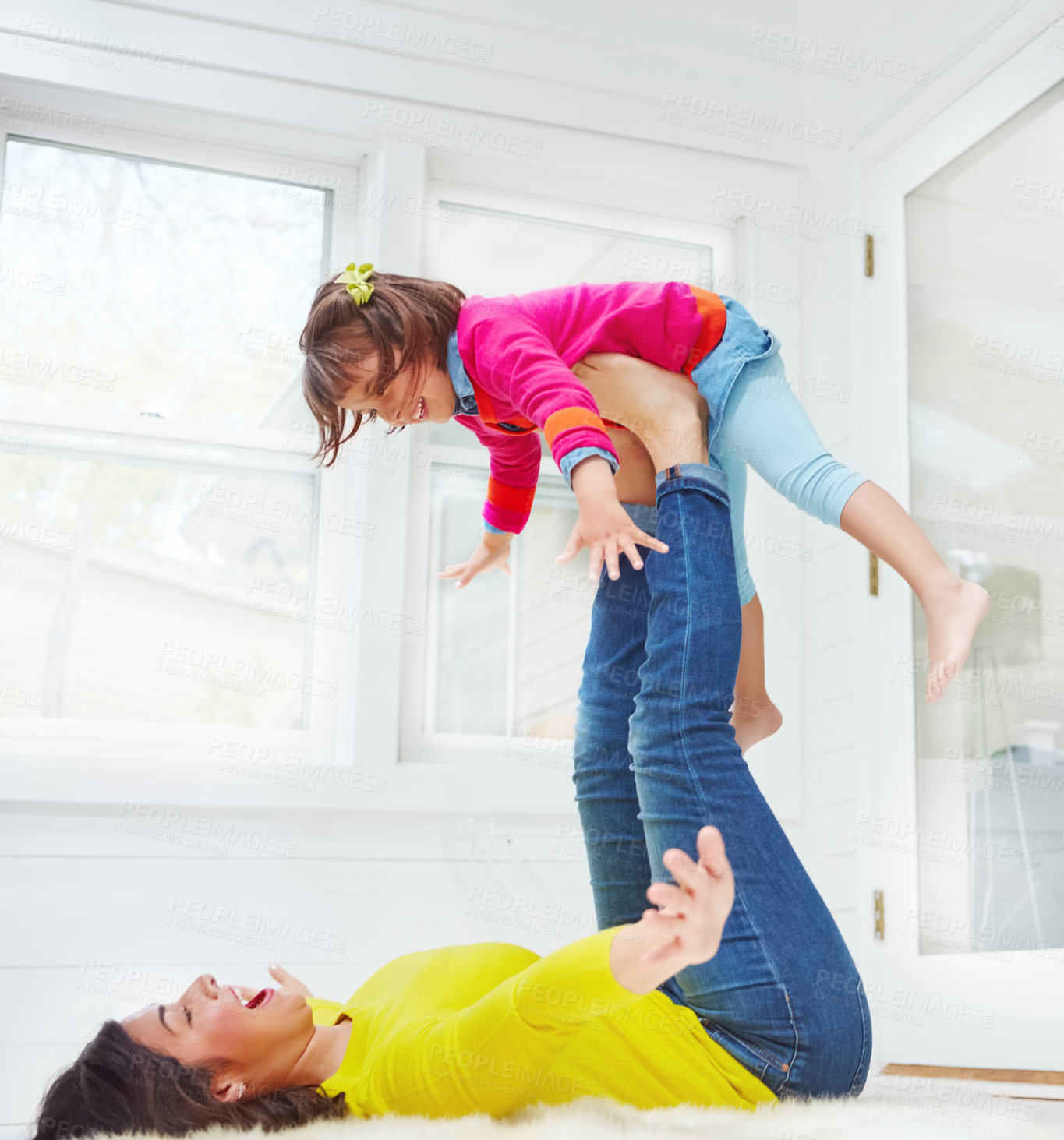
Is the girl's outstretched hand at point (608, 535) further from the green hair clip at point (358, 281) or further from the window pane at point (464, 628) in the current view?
the window pane at point (464, 628)

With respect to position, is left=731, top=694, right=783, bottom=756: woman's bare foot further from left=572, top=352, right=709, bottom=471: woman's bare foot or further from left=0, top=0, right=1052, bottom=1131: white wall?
left=0, top=0, right=1052, bottom=1131: white wall

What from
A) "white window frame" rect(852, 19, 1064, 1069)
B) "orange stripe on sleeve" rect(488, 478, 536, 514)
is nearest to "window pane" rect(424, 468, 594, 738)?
"white window frame" rect(852, 19, 1064, 1069)

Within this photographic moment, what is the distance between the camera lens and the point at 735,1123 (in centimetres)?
106

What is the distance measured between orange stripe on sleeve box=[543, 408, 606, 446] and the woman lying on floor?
0.48 feet

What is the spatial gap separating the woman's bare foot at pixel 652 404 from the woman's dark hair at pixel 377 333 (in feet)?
0.71

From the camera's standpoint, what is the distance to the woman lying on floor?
3.71ft

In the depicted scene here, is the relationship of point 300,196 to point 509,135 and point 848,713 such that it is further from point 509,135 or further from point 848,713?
point 848,713

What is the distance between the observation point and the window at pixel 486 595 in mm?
2582

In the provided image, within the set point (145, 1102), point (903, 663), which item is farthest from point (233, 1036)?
point (903, 663)

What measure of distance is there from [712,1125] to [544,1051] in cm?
18

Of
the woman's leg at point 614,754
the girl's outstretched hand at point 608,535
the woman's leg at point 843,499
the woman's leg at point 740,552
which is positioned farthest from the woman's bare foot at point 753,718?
the girl's outstretched hand at point 608,535

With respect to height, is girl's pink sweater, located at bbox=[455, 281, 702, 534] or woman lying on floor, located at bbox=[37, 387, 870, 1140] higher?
girl's pink sweater, located at bbox=[455, 281, 702, 534]

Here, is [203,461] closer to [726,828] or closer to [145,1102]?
[145,1102]

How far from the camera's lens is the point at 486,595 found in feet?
8.71
